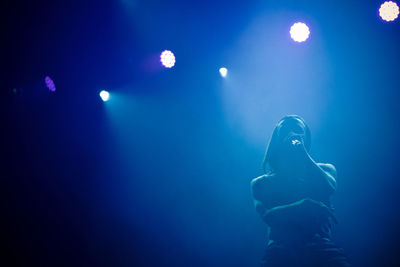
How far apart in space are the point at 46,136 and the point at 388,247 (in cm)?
545

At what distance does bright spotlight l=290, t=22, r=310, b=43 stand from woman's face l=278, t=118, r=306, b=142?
1.94 metres

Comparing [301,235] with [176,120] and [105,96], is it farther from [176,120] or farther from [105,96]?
[105,96]

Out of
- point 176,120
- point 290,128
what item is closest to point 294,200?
point 290,128

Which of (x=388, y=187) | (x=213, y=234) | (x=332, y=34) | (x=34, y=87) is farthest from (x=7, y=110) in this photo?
(x=388, y=187)

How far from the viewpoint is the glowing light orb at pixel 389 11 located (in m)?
3.75

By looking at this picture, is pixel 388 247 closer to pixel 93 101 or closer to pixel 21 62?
pixel 93 101

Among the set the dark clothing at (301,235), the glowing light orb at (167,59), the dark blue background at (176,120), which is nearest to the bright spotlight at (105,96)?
the dark blue background at (176,120)

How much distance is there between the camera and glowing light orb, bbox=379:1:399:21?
375cm

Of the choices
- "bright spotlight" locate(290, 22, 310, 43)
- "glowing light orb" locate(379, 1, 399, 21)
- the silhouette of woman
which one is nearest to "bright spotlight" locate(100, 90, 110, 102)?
the silhouette of woman

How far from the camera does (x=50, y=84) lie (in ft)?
14.9

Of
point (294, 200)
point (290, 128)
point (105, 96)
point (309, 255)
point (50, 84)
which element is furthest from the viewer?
point (105, 96)

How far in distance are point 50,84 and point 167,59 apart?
2.16 m

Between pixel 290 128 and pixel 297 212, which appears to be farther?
pixel 290 128

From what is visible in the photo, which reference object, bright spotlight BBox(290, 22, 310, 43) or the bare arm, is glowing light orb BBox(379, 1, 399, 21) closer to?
bright spotlight BBox(290, 22, 310, 43)
